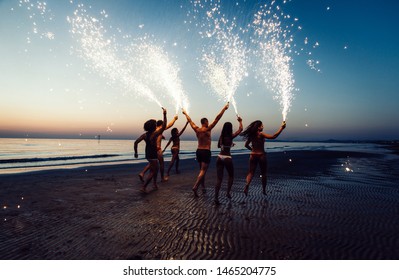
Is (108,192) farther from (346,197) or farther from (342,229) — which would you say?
(346,197)

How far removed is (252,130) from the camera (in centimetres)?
830

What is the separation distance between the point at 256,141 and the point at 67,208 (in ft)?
19.3

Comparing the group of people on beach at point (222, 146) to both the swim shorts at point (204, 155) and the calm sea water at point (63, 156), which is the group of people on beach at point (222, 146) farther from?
the calm sea water at point (63, 156)

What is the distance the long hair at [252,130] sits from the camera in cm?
828

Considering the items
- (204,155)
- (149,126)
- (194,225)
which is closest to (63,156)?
(149,126)

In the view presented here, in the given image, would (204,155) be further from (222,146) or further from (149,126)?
(149,126)

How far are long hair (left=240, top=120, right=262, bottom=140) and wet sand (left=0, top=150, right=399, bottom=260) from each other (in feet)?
6.80

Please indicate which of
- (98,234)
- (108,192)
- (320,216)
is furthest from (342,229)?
(108,192)

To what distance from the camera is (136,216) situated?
593 cm

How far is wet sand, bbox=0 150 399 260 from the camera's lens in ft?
13.2

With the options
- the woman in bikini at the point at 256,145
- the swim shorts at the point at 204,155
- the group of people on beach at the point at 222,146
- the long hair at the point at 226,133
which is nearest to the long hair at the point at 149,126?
the group of people on beach at the point at 222,146

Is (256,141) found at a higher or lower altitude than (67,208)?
higher

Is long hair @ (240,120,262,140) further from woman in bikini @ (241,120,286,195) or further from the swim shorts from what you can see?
the swim shorts

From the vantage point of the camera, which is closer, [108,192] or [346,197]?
[346,197]
